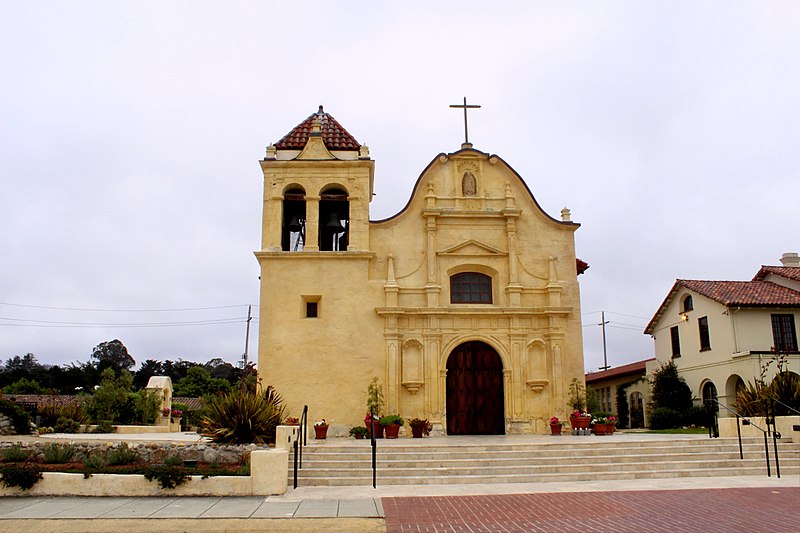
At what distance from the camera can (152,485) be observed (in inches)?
420

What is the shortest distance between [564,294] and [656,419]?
38.3 feet

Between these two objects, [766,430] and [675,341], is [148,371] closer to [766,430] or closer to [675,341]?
[675,341]

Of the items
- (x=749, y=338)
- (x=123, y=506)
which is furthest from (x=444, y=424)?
(x=749, y=338)

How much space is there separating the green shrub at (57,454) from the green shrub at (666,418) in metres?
23.5

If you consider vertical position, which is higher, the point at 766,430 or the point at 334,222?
the point at 334,222

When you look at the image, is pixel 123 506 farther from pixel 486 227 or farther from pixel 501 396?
pixel 486 227

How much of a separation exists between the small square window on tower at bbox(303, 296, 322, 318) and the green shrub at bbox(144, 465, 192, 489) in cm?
912

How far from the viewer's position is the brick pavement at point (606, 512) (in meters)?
Result: 8.05

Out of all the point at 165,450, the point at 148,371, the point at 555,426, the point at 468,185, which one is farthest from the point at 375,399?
the point at 148,371

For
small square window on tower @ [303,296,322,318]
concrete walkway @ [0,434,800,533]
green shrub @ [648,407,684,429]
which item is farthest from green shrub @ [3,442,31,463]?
green shrub @ [648,407,684,429]

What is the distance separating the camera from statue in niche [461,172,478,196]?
21109 millimetres

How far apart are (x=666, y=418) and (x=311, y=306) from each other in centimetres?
1699

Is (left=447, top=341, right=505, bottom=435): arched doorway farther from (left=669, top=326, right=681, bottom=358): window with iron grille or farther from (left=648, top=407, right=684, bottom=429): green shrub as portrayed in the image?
(left=669, top=326, right=681, bottom=358): window with iron grille

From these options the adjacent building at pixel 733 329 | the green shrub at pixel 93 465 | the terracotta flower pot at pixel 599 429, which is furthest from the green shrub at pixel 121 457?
the adjacent building at pixel 733 329
